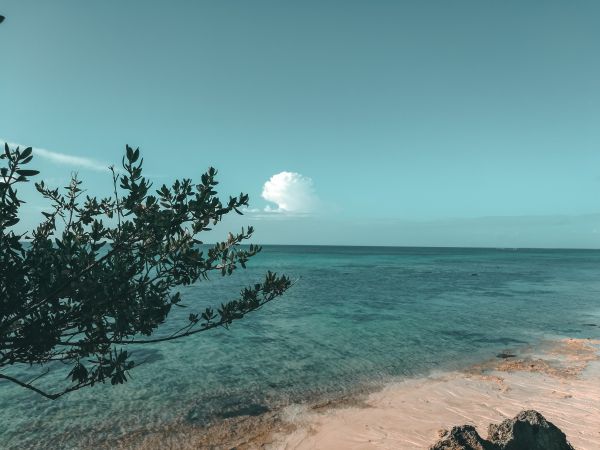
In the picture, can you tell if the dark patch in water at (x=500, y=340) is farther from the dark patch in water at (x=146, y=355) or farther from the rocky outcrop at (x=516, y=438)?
the dark patch in water at (x=146, y=355)

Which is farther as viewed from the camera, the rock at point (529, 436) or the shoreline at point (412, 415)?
the shoreline at point (412, 415)

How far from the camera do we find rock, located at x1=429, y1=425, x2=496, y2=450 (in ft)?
32.6

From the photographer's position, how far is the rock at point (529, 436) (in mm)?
10000

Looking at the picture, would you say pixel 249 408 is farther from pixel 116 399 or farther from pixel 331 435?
pixel 116 399

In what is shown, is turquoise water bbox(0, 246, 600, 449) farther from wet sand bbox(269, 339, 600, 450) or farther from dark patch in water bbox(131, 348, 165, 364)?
wet sand bbox(269, 339, 600, 450)

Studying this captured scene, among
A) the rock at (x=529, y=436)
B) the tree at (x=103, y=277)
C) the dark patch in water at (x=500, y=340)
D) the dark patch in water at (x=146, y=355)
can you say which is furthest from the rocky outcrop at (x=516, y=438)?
the dark patch in water at (x=500, y=340)

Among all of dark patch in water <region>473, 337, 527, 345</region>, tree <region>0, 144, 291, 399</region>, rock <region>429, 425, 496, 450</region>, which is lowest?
dark patch in water <region>473, 337, 527, 345</region>

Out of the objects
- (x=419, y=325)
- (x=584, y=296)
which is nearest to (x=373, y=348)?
(x=419, y=325)

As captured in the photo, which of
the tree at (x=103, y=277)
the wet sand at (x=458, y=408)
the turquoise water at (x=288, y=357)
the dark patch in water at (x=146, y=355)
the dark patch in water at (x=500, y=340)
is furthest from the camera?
the dark patch in water at (x=500, y=340)

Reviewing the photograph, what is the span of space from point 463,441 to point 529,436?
171cm

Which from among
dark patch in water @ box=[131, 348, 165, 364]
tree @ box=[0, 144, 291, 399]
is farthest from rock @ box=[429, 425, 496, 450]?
dark patch in water @ box=[131, 348, 165, 364]

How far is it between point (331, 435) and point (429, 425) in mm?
3766

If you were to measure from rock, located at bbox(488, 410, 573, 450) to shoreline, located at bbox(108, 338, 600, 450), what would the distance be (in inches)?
127

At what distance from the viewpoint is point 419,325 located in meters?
33.4
